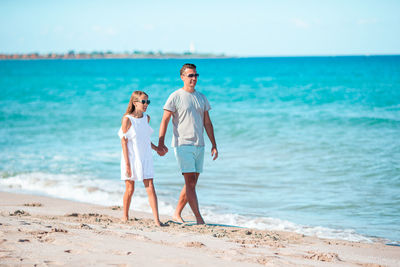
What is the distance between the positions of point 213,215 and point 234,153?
5.23 m

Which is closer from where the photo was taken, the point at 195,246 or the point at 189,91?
the point at 195,246

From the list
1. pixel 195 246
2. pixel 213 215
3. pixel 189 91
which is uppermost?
pixel 189 91

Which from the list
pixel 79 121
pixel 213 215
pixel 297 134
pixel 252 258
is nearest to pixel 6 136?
pixel 79 121

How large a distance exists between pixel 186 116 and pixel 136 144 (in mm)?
692

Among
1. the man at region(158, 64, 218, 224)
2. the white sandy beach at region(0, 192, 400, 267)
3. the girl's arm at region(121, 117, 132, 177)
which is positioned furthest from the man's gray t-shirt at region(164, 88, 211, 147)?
the white sandy beach at region(0, 192, 400, 267)

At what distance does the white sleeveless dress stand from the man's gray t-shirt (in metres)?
0.39

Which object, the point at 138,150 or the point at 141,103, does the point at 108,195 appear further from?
the point at 141,103

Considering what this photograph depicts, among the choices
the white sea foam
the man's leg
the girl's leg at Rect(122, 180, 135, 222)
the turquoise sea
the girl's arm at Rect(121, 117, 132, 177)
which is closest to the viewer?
the girl's arm at Rect(121, 117, 132, 177)

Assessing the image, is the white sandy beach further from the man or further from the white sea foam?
the man

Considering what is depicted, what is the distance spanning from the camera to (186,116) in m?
5.67

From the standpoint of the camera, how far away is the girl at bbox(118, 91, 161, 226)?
546 centimetres

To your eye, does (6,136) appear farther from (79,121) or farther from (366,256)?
(366,256)

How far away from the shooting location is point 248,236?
208 inches

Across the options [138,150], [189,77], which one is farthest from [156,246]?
[189,77]
